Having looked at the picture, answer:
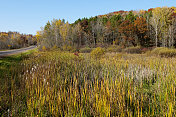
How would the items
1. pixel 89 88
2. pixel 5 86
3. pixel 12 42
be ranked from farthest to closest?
pixel 12 42 → pixel 5 86 → pixel 89 88

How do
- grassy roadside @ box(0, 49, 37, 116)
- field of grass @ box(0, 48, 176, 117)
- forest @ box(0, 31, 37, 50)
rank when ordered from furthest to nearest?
1. forest @ box(0, 31, 37, 50)
2. grassy roadside @ box(0, 49, 37, 116)
3. field of grass @ box(0, 48, 176, 117)

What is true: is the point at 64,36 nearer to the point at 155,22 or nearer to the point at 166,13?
the point at 155,22

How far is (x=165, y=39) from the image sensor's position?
825 inches

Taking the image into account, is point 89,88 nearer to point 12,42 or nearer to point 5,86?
point 5,86

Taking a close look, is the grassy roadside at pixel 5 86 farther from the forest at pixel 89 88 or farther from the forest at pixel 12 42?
Answer: the forest at pixel 12 42

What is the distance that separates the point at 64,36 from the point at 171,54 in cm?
1838

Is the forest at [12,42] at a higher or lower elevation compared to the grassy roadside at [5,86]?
higher

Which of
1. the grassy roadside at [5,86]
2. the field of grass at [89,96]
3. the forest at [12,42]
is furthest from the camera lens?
the forest at [12,42]

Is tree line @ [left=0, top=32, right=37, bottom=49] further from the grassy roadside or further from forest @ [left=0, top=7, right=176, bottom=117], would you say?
forest @ [left=0, top=7, right=176, bottom=117]

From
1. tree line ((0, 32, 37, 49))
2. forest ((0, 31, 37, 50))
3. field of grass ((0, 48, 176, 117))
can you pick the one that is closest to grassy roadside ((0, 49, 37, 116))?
field of grass ((0, 48, 176, 117))

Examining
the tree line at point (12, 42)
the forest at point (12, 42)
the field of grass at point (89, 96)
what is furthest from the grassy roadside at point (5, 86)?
the tree line at point (12, 42)

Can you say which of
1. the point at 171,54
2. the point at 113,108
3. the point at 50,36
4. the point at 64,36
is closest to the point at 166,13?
the point at 171,54

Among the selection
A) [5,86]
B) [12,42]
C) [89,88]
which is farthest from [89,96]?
[12,42]

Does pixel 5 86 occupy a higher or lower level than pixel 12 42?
lower
